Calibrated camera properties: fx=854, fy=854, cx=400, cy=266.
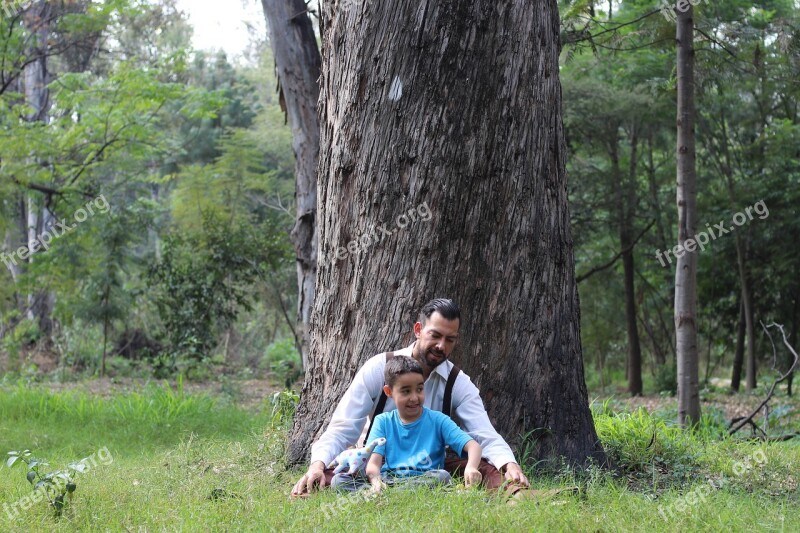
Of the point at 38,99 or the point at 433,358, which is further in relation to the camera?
the point at 38,99

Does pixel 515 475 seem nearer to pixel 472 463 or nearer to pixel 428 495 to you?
pixel 472 463

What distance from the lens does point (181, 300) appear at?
663 inches

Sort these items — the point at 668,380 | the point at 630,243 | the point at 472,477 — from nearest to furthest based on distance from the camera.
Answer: the point at 472,477 < the point at 630,243 < the point at 668,380

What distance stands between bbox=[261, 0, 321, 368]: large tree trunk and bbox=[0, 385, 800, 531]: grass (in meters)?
3.33

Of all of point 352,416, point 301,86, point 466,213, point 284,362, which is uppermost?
point 301,86

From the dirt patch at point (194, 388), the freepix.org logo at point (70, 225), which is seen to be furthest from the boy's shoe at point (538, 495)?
→ the freepix.org logo at point (70, 225)

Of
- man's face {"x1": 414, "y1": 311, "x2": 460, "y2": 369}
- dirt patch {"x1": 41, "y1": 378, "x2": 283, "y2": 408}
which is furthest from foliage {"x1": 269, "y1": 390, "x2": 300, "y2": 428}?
dirt patch {"x1": 41, "y1": 378, "x2": 283, "y2": 408}

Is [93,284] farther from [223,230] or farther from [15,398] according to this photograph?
[15,398]

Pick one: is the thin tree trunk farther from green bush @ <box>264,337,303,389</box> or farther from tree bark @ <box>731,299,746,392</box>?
green bush @ <box>264,337,303,389</box>

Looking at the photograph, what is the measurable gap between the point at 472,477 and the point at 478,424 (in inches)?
19.8

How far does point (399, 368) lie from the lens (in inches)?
203

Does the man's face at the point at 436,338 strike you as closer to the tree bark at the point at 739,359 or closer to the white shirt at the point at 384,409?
the white shirt at the point at 384,409

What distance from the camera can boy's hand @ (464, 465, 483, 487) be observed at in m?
5.00

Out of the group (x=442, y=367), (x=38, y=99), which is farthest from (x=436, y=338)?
(x=38, y=99)
